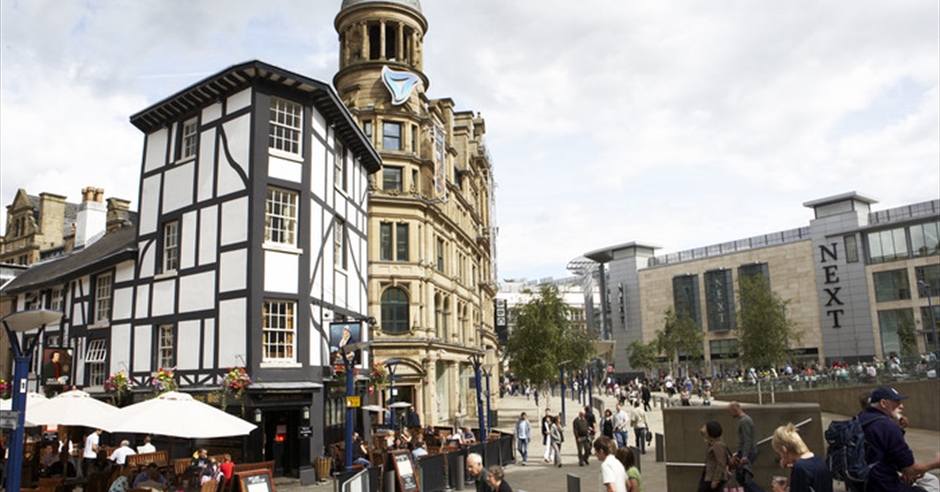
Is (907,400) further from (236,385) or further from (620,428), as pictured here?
(236,385)

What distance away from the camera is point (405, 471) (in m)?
15.0

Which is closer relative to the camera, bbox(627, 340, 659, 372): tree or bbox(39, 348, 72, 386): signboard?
bbox(39, 348, 72, 386): signboard

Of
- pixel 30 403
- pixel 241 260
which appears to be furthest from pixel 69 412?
pixel 241 260

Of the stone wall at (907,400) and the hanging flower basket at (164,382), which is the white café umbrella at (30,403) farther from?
the stone wall at (907,400)

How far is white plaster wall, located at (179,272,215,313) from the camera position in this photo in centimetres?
2275

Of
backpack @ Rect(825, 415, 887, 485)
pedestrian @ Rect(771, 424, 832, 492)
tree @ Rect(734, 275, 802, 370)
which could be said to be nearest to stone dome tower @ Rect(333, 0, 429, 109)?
tree @ Rect(734, 275, 802, 370)

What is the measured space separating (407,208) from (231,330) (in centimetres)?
1507

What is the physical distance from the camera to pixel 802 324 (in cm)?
8288

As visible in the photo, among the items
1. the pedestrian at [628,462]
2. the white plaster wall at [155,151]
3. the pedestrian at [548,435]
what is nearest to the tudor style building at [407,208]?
the white plaster wall at [155,151]

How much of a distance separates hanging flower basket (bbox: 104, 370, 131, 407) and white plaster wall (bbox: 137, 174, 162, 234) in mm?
5183

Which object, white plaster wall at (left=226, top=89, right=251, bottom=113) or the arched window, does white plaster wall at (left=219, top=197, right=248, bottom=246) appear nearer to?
white plaster wall at (left=226, top=89, right=251, bottom=113)

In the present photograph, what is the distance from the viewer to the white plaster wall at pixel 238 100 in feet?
76.4

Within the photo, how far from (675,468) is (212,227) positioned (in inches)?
646

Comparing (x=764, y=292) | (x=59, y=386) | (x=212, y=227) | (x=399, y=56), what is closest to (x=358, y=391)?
(x=212, y=227)
